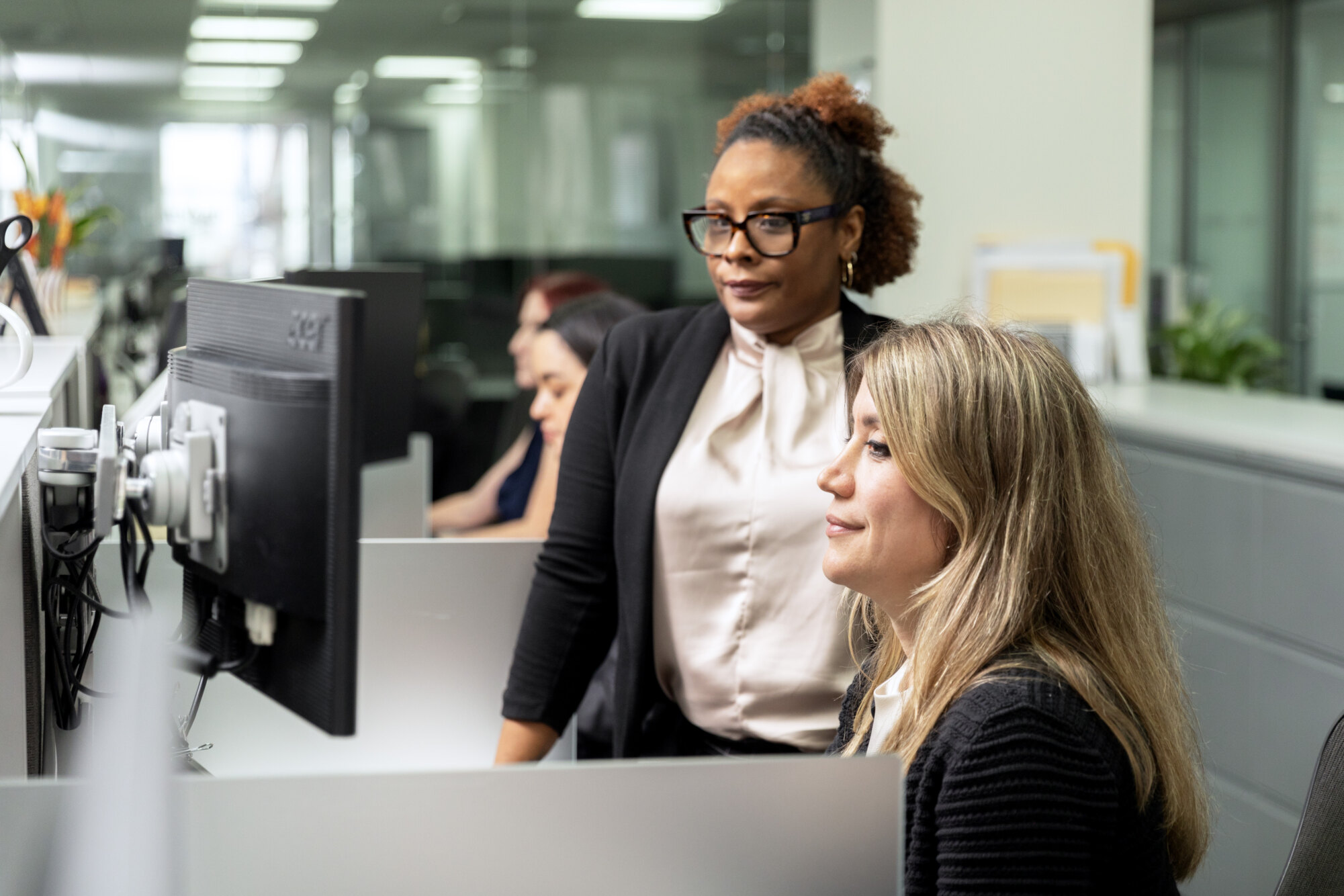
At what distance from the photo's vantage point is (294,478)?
96 centimetres

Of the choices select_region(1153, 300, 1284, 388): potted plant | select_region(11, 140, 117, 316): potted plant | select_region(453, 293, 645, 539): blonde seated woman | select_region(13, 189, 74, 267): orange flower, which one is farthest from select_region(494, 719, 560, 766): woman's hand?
select_region(1153, 300, 1284, 388): potted plant

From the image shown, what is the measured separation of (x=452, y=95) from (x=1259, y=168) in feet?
12.8

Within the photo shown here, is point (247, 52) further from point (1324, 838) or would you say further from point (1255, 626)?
point (1324, 838)

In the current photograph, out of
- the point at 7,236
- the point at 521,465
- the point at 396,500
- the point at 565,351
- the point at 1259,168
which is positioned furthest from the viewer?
the point at 1259,168

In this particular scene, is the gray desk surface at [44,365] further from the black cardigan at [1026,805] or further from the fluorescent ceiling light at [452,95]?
the fluorescent ceiling light at [452,95]

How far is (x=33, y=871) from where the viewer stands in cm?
85

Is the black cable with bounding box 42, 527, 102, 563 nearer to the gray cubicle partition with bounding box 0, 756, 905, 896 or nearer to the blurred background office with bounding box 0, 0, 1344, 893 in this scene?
the gray cubicle partition with bounding box 0, 756, 905, 896

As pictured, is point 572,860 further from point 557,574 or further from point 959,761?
point 557,574

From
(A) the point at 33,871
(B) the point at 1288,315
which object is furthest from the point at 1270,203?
(A) the point at 33,871

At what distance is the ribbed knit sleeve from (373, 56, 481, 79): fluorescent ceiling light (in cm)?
435

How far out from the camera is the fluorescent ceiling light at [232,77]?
187 inches

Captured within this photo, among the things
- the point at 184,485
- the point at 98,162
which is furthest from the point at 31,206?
the point at 184,485

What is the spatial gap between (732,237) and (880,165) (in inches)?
11.1

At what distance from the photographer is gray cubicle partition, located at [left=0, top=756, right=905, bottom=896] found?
0.88 metres
